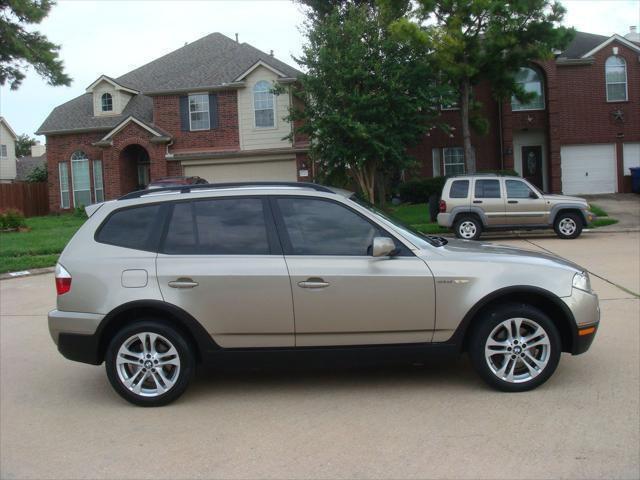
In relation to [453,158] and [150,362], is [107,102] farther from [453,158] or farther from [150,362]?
[150,362]

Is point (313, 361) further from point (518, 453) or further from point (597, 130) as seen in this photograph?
point (597, 130)

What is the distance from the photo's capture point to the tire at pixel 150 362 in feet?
17.4

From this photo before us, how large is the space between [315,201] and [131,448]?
2349mm

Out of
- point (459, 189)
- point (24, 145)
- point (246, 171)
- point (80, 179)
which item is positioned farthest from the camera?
point (24, 145)

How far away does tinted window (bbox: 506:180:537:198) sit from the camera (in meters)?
17.4

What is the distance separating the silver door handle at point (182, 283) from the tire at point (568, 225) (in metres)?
14.0

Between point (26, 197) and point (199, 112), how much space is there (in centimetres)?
1071

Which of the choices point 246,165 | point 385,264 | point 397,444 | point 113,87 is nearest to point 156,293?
point 385,264

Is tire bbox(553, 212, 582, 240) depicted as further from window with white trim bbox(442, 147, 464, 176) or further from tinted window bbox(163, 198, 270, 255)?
tinted window bbox(163, 198, 270, 255)

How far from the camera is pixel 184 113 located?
2878 centimetres

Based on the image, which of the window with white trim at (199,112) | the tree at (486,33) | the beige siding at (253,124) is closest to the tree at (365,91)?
the tree at (486,33)

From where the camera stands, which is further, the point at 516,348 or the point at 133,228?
the point at 133,228

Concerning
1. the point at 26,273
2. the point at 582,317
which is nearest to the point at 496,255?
the point at 582,317

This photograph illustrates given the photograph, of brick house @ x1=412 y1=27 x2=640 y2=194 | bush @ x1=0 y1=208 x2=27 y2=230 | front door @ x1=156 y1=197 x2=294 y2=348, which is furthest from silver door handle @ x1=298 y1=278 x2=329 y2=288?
brick house @ x1=412 y1=27 x2=640 y2=194
